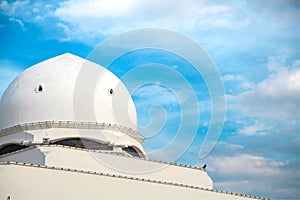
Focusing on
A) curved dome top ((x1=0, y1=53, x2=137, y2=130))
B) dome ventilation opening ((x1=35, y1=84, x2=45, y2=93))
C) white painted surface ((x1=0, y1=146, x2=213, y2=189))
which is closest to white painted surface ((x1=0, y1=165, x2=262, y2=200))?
white painted surface ((x1=0, y1=146, x2=213, y2=189))

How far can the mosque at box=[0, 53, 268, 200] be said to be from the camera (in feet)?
76.1

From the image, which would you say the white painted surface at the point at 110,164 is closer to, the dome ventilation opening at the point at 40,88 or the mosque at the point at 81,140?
the mosque at the point at 81,140

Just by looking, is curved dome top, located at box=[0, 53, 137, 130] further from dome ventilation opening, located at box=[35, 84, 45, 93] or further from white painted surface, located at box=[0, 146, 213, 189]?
white painted surface, located at box=[0, 146, 213, 189]

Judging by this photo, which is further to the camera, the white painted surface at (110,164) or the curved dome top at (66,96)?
the curved dome top at (66,96)

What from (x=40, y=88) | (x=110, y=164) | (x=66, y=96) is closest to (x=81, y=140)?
(x=66, y=96)

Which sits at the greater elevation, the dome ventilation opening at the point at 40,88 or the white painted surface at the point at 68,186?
the dome ventilation opening at the point at 40,88

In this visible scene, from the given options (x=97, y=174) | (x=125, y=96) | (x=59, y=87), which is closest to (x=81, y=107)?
(x=59, y=87)

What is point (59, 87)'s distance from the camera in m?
28.9

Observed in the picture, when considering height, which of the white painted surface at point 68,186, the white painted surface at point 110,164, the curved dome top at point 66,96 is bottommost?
the white painted surface at point 68,186

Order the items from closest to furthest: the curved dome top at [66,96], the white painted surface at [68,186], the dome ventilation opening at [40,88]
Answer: the white painted surface at [68,186] → the curved dome top at [66,96] → the dome ventilation opening at [40,88]

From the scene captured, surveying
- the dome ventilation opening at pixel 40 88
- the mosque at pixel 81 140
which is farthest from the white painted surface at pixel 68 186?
the dome ventilation opening at pixel 40 88

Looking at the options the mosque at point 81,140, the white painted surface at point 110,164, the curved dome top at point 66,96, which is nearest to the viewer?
the mosque at point 81,140

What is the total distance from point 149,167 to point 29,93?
8022 millimetres

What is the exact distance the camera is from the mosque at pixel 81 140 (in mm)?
23188
